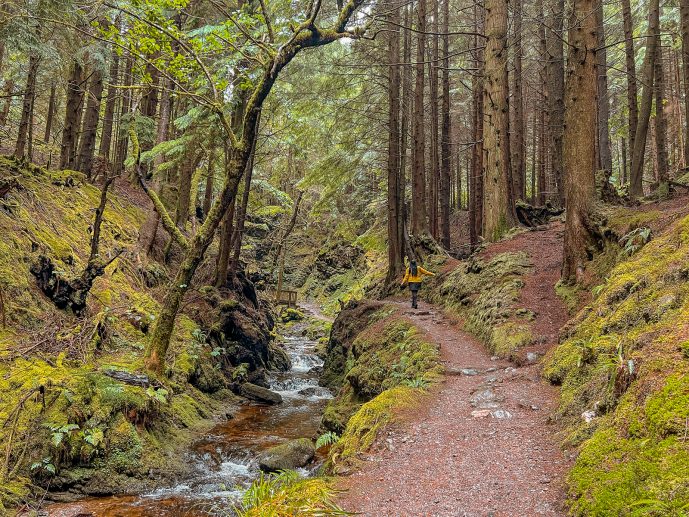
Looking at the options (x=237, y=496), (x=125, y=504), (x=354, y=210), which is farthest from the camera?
(x=354, y=210)

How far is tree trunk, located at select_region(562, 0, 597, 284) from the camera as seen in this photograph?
27.1 ft

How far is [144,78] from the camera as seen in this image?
7.64m

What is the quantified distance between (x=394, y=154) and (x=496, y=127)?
184 inches

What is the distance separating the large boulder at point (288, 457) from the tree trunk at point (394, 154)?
11061 mm

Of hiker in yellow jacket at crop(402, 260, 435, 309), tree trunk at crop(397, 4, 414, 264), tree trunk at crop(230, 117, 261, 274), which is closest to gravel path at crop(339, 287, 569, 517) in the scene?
hiker in yellow jacket at crop(402, 260, 435, 309)

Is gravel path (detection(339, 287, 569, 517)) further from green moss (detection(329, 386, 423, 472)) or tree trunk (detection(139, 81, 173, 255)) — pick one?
tree trunk (detection(139, 81, 173, 255))

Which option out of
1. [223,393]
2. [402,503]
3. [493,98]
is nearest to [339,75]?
[493,98]

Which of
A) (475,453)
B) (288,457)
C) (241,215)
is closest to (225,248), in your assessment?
(241,215)

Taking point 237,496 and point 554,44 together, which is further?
point 554,44

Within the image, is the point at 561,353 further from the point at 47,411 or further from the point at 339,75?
the point at 339,75

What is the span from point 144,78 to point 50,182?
21.6 ft

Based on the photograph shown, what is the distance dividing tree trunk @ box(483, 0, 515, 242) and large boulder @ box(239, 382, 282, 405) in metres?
7.88

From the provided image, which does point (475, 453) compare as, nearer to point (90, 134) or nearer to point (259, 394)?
point (259, 394)

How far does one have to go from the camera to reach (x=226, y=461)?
7.38 m
